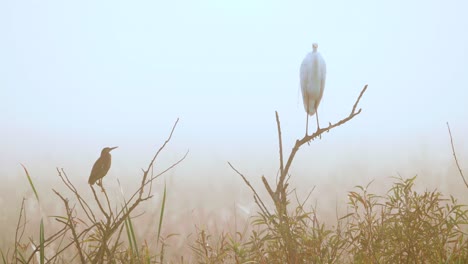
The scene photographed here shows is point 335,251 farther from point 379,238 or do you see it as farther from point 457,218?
point 457,218

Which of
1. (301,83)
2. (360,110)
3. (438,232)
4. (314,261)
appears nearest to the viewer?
(314,261)

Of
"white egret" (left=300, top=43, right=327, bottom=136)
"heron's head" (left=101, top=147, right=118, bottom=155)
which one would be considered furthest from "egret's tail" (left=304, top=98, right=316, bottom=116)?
"heron's head" (left=101, top=147, right=118, bottom=155)

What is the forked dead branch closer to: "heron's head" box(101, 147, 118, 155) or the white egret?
"heron's head" box(101, 147, 118, 155)

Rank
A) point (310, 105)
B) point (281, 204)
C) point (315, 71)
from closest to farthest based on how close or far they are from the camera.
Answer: point (281, 204)
point (315, 71)
point (310, 105)

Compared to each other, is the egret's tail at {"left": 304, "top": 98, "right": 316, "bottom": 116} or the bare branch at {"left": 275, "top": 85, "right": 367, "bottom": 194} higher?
the egret's tail at {"left": 304, "top": 98, "right": 316, "bottom": 116}

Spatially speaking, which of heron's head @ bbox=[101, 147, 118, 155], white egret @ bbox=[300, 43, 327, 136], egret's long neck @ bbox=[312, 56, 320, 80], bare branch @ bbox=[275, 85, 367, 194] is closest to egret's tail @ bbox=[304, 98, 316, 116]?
white egret @ bbox=[300, 43, 327, 136]

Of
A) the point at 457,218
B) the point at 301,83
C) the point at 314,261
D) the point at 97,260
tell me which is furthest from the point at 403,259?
the point at 301,83

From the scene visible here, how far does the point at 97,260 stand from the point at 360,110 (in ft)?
3.84

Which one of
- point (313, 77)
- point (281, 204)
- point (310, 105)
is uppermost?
point (313, 77)

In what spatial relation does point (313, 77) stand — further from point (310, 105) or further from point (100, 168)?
point (100, 168)

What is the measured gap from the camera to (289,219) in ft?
5.56

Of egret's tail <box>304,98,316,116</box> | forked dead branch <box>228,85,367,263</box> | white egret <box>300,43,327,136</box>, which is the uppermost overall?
white egret <box>300,43,327,136</box>

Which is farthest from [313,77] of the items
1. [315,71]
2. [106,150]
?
[106,150]

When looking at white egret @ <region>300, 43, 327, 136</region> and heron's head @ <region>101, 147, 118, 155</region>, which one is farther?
white egret @ <region>300, 43, 327, 136</region>
